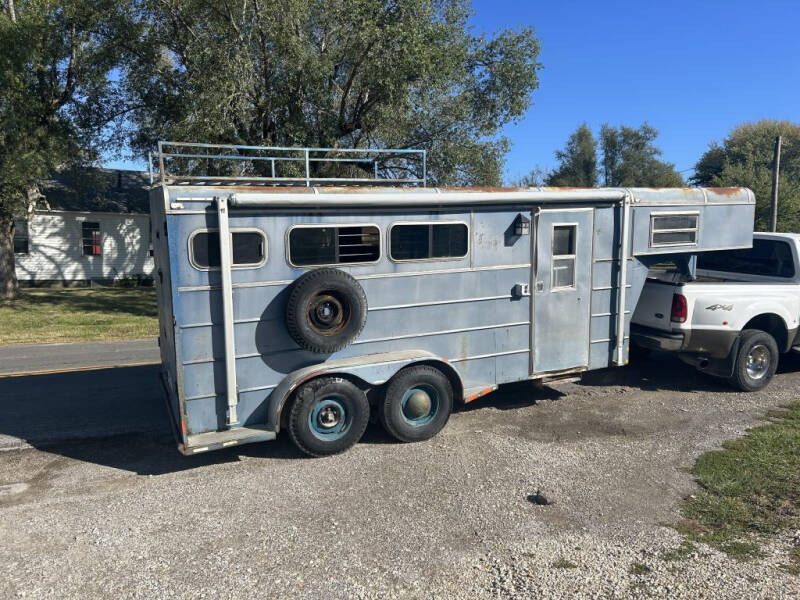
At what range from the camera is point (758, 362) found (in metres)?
8.21

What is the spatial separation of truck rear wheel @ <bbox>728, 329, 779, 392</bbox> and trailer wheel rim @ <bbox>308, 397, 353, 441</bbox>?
5.24 meters

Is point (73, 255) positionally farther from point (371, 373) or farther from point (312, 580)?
point (312, 580)

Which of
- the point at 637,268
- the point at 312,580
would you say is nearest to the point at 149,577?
the point at 312,580

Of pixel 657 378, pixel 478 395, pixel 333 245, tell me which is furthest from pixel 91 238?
pixel 657 378

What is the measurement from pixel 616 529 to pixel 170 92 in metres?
15.8

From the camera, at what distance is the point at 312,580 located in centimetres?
395

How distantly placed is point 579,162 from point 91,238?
4039 centimetres

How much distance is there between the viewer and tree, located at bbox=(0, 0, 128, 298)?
1484cm

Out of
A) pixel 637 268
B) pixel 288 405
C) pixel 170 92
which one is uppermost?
pixel 170 92

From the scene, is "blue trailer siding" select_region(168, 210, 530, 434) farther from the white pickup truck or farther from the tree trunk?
the tree trunk

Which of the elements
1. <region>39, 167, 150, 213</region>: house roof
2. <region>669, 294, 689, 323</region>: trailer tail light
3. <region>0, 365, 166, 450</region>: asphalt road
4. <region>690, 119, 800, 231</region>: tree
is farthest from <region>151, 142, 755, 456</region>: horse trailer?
<region>690, 119, 800, 231</region>: tree

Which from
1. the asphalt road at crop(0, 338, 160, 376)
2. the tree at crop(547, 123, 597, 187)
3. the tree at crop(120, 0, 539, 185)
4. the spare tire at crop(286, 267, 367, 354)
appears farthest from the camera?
the tree at crop(547, 123, 597, 187)

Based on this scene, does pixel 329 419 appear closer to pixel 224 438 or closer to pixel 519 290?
pixel 224 438

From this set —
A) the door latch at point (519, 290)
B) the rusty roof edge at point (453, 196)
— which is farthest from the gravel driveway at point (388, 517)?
the rusty roof edge at point (453, 196)
